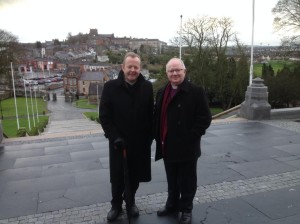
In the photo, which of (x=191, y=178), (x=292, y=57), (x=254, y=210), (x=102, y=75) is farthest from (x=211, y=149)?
(x=102, y=75)

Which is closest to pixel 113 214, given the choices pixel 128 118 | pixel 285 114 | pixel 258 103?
pixel 128 118

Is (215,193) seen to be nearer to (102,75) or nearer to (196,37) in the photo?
(196,37)

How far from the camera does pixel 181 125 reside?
3508 mm

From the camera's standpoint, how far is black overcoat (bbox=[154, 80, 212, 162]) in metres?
3.47

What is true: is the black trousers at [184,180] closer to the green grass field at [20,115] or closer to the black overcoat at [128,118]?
the black overcoat at [128,118]

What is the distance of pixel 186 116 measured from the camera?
3.50 metres

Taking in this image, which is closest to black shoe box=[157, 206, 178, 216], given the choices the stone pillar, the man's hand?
the man's hand

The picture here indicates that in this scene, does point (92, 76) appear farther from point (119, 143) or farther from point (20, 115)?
point (119, 143)

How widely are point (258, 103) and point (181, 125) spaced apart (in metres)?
7.25

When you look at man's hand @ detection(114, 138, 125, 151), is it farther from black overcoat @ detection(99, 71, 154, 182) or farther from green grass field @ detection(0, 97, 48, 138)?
green grass field @ detection(0, 97, 48, 138)

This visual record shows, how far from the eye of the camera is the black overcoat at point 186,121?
347cm

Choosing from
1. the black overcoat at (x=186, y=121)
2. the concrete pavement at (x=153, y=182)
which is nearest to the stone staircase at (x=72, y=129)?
the concrete pavement at (x=153, y=182)

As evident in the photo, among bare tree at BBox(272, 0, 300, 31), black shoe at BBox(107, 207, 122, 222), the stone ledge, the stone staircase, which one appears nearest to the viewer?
black shoe at BBox(107, 207, 122, 222)

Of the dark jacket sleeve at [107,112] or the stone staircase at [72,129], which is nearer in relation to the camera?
the dark jacket sleeve at [107,112]
